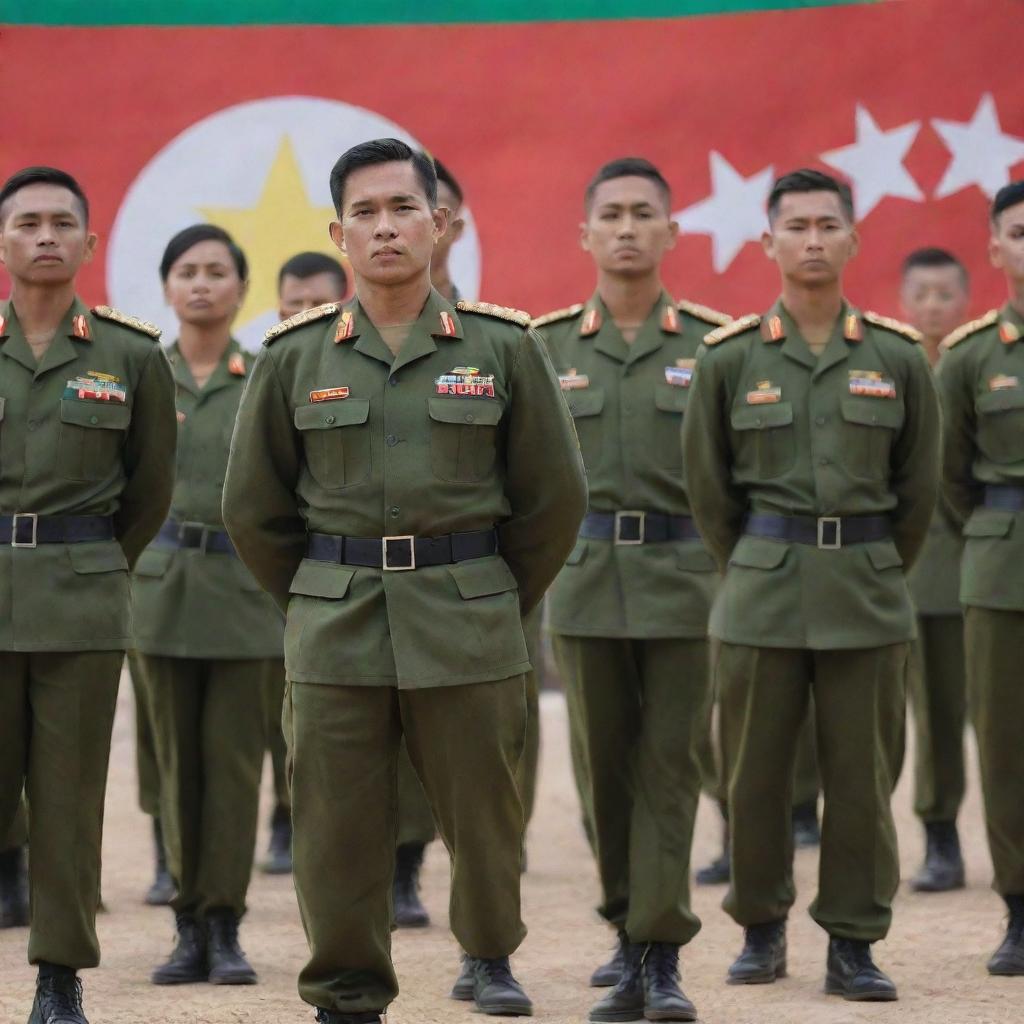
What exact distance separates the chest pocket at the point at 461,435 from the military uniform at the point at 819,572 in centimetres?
130

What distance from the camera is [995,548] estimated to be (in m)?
7.00

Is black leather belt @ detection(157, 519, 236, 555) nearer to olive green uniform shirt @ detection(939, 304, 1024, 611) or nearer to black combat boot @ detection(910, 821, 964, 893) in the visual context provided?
olive green uniform shirt @ detection(939, 304, 1024, 611)

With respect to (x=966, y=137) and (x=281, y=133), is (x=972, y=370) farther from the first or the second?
(x=281, y=133)

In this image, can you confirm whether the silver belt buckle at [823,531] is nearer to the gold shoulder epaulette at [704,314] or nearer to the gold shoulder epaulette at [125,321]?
the gold shoulder epaulette at [704,314]

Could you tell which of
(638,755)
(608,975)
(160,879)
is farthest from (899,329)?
(160,879)

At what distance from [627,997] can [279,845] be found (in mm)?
3139

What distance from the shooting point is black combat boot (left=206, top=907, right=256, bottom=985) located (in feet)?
21.9

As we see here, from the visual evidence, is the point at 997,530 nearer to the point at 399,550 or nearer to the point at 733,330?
the point at 733,330

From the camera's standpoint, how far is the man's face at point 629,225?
684cm

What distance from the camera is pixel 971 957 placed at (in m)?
7.03

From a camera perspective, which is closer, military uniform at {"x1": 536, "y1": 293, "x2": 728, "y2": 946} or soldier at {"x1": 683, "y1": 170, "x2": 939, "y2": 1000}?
soldier at {"x1": 683, "y1": 170, "x2": 939, "y2": 1000}

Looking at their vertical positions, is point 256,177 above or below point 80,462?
above

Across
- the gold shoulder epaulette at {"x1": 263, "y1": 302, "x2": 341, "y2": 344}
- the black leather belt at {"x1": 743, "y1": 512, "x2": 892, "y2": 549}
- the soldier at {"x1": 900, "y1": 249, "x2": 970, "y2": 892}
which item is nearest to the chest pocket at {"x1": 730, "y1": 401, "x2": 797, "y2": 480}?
the black leather belt at {"x1": 743, "y1": 512, "x2": 892, "y2": 549}

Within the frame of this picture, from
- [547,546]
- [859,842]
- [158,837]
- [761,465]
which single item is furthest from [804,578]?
[158,837]
